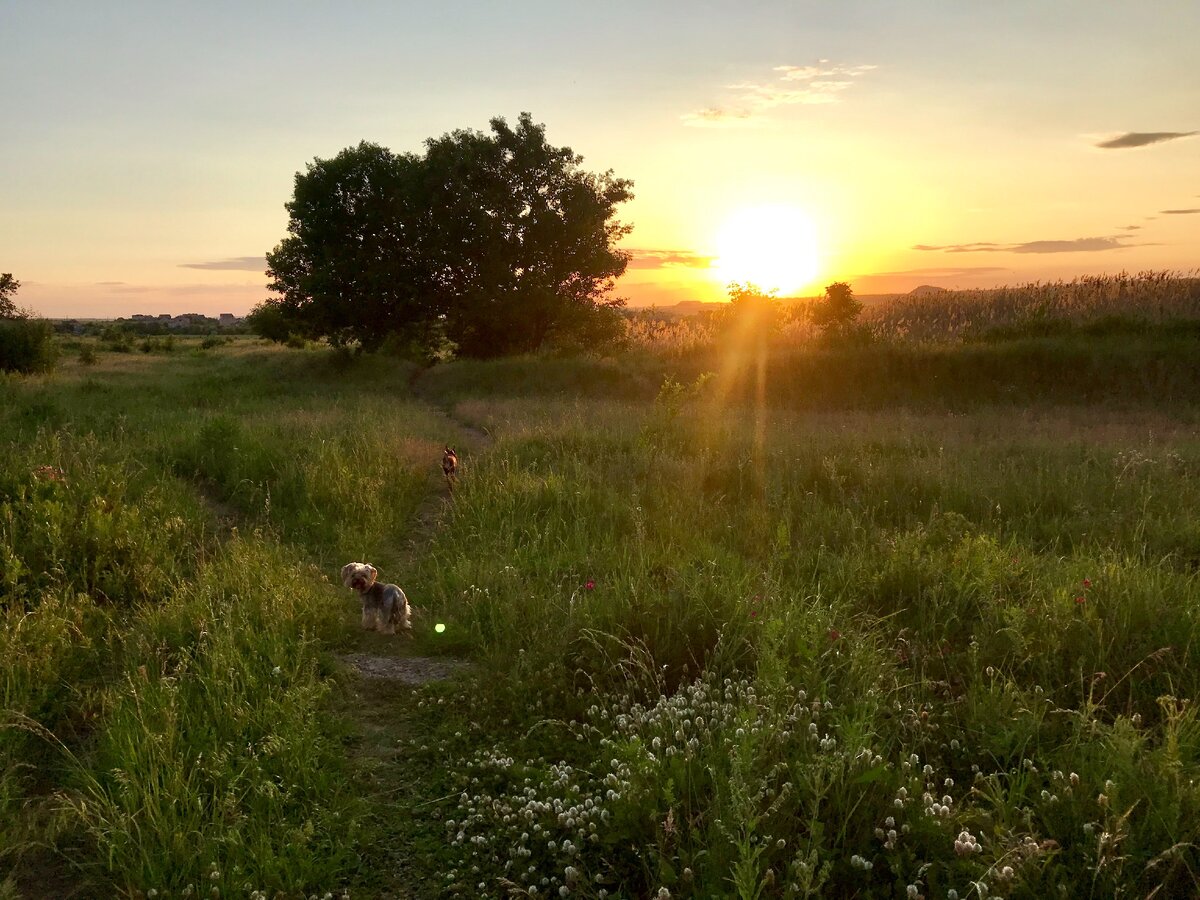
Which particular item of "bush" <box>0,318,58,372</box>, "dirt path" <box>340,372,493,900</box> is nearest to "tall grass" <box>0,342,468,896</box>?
"dirt path" <box>340,372,493,900</box>

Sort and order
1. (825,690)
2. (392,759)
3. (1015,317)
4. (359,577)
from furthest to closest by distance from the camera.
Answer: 1. (1015,317)
2. (359,577)
3. (392,759)
4. (825,690)

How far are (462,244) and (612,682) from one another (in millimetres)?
24939

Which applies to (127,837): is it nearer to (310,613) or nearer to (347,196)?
(310,613)

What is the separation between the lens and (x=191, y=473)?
34.2ft

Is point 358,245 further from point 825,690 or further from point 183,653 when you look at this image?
point 825,690

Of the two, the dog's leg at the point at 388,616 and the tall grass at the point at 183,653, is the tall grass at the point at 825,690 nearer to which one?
the dog's leg at the point at 388,616

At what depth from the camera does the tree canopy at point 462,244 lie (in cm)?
2681

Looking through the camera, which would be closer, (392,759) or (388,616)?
(392,759)

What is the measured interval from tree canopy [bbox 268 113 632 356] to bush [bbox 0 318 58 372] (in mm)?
9519

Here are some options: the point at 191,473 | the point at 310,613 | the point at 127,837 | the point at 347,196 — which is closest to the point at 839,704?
the point at 127,837

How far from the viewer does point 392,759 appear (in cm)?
420

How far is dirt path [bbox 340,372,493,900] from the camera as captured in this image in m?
3.36

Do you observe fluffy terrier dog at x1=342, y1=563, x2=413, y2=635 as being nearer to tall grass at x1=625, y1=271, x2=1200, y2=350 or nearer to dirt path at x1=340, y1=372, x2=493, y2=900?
dirt path at x1=340, y1=372, x2=493, y2=900

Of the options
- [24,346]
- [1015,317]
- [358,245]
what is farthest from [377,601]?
[24,346]
